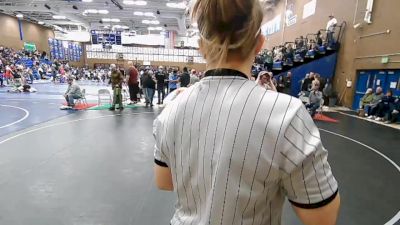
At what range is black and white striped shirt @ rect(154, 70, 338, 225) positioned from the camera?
1.93 ft

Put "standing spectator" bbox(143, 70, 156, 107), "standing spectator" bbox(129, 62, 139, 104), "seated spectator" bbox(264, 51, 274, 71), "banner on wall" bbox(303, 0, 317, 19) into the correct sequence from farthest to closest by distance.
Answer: "seated spectator" bbox(264, 51, 274, 71), "banner on wall" bbox(303, 0, 317, 19), "standing spectator" bbox(129, 62, 139, 104), "standing spectator" bbox(143, 70, 156, 107)

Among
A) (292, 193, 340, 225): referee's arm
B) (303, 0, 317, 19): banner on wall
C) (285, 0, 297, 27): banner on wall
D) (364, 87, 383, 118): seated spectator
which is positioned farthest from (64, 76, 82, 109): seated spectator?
(285, 0, 297, 27): banner on wall

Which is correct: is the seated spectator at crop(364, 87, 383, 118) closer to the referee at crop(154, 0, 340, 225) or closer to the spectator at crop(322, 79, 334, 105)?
the spectator at crop(322, 79, 334, 105)

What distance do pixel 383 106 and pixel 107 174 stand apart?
9906 millimetres

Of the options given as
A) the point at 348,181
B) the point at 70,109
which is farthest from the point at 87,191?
the point at 70,109

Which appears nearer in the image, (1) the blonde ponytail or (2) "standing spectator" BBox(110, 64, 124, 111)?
(1) the blonde ponytail

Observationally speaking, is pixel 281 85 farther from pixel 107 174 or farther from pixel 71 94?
pixel 107 174

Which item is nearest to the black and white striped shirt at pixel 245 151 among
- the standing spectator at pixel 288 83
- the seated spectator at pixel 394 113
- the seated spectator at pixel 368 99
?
the seated spectator at pixel 394 113

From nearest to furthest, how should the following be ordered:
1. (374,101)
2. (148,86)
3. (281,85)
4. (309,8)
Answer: (374,101) < (148,86) < (281,85) < (309,8)

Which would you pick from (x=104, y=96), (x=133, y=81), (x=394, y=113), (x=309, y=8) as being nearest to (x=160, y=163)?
(x=394, y=113)

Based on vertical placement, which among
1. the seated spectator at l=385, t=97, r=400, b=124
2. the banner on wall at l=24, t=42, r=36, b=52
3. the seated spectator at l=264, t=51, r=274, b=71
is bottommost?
the seated spectator at l=385, t=97, r=400, b=124

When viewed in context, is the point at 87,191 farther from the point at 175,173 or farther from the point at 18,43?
the point at 18,43

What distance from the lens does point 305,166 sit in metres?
0.59

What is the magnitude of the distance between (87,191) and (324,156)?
3459mm
